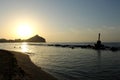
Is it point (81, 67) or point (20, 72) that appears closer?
point (20, 72)

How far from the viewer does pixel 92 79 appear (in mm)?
21312

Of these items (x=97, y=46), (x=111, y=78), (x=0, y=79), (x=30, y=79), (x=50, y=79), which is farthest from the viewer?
(x=97, y=46)

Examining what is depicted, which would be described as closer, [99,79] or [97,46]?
[99,79]

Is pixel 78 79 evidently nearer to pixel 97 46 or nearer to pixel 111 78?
pixel 111 78

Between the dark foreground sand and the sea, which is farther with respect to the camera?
the sea

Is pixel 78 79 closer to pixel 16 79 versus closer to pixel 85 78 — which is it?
pixel 85 78

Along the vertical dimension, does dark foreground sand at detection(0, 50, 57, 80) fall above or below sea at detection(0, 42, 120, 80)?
above

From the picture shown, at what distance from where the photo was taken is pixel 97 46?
3489 inches

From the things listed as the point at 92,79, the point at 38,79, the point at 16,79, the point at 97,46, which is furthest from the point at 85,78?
the point at 97,46

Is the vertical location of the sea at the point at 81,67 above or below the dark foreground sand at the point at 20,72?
below

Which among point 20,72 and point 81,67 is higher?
point 20,72

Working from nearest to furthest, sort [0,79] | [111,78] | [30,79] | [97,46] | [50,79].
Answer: [0,79]
[30,79]
[50,79]
[111,78]
[97,46]

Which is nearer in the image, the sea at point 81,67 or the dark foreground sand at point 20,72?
the dark foreground sand at point 20,72

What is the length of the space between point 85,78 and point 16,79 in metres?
9.47
